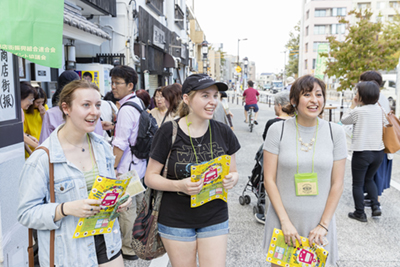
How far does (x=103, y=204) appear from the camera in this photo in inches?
78.5

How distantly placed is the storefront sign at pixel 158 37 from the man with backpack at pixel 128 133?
46.6 feet

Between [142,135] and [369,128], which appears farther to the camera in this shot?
[369,128]

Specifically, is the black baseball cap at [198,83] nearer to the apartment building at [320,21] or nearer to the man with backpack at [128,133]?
the man with backpack at [128,133]

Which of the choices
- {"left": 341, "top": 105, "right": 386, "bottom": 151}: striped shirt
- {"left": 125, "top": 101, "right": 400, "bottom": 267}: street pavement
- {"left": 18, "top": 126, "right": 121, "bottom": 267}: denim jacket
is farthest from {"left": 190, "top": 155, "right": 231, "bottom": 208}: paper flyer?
{"left": 341, "top": 105, "right": 386, "bottom": 151}: striped shirt

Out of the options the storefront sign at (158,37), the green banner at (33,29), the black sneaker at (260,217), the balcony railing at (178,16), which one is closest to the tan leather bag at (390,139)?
the black sneaker at (260,217)

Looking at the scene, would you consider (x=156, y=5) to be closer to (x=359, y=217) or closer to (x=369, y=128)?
(x=369, y=128)

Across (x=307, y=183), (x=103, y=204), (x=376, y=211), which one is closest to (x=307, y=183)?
(x=307, y=183)

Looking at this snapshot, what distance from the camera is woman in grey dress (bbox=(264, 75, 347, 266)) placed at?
2.50 metres

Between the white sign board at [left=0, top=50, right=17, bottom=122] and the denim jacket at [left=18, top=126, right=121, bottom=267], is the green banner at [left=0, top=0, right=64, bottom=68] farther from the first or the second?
the denim jacket at [left=18, top=126, right=121, bottom=267]

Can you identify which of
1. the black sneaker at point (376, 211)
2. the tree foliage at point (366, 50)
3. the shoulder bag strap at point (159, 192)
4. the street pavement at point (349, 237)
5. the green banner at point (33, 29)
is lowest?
the street pavement at point (349, 237)

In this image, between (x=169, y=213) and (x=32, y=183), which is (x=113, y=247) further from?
(x=32, y=183)

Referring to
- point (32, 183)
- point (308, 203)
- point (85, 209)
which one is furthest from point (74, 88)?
point (308, 203)

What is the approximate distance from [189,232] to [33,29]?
189 centimetres

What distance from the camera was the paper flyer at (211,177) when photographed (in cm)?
222
